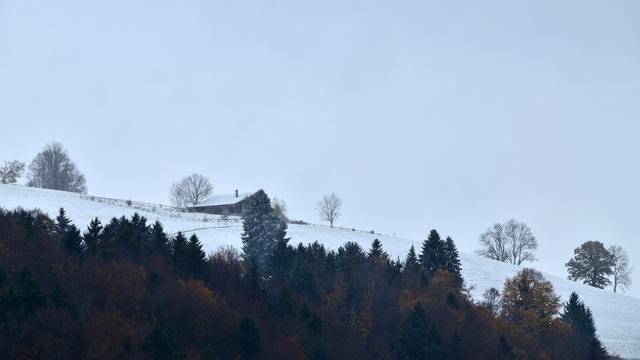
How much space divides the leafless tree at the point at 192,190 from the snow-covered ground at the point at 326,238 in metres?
46.7

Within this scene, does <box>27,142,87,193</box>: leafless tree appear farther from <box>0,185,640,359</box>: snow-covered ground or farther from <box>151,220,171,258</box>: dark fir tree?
<box>151,220,171,258</box>: dark fir tree

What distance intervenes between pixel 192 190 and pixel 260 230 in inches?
3205

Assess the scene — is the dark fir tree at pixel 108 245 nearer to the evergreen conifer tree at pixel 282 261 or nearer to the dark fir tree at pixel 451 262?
the evergreen conifer tree at pixel 282 261

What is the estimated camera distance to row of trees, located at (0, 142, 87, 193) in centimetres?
15088

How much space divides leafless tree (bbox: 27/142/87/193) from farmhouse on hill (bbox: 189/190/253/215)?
95.7ft

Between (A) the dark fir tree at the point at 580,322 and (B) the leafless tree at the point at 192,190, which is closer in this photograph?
(A) the dark fir tree at the point at 580,322

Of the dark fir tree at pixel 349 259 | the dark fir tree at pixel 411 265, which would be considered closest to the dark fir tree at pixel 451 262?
the dark fir tree at pixel 411 265

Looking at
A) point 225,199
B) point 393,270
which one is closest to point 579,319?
point 393,270

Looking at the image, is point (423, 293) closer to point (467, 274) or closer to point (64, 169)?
point (467, 274)

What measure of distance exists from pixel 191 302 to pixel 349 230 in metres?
67.8

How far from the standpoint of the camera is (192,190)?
170375 mm

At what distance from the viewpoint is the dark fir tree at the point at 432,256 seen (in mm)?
99750

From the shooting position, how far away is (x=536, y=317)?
88.1 metres

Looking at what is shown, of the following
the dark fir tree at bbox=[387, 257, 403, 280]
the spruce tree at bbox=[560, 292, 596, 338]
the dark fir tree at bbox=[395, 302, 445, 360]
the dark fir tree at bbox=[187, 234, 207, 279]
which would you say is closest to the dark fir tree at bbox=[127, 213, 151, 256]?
the dark fir tree at bbox=[187, 234, 207, 279]
